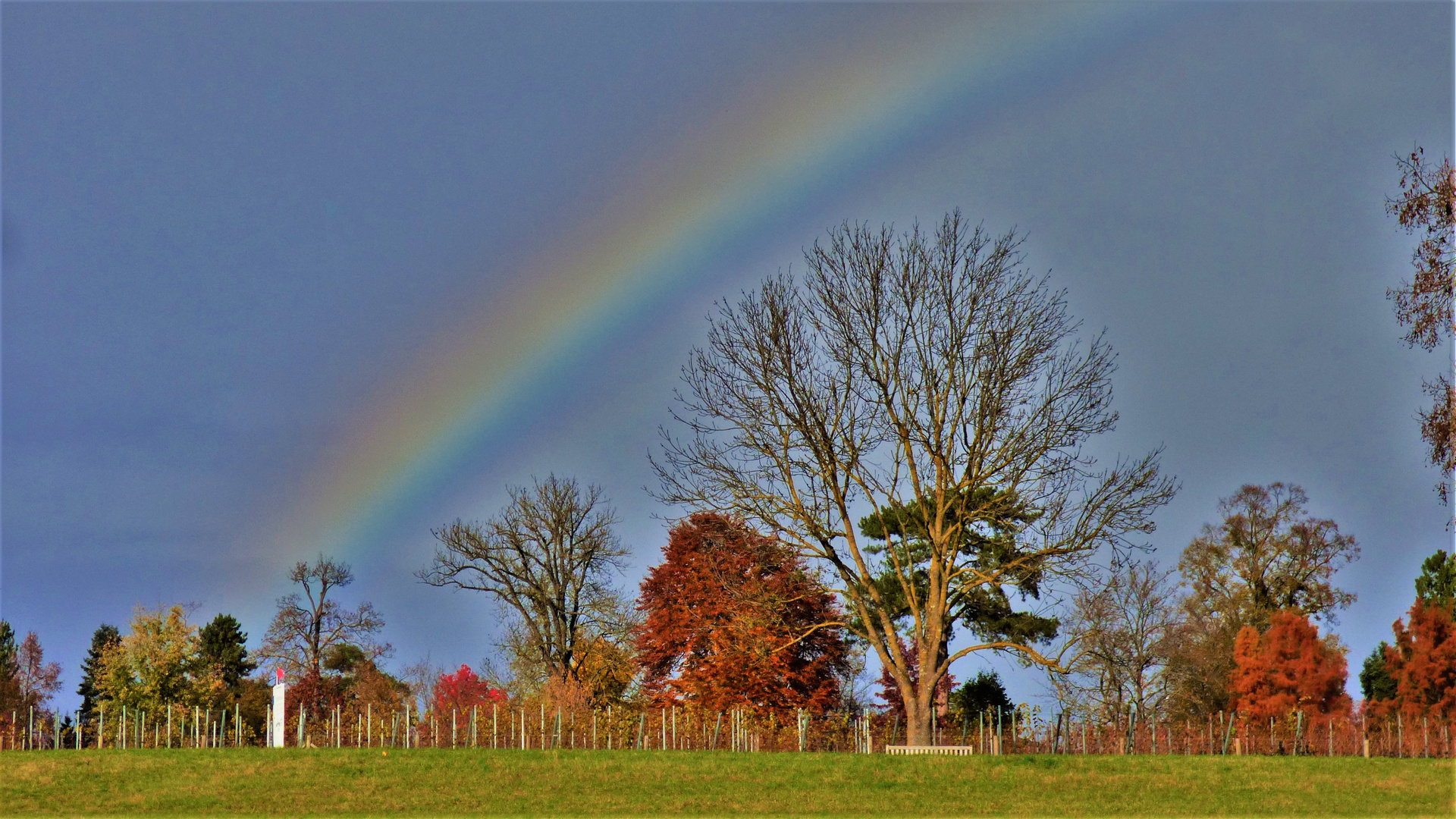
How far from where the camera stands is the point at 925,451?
29.1 metres

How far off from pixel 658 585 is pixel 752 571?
6.55 metres

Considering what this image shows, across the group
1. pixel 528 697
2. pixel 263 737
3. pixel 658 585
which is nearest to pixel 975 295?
pixel 658 585

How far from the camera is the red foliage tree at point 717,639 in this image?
130 ft

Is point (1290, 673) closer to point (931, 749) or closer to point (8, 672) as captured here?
point (931, 749)

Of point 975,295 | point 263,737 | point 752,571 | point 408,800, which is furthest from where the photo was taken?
point 263,737

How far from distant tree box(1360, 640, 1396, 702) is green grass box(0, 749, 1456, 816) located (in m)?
36.8

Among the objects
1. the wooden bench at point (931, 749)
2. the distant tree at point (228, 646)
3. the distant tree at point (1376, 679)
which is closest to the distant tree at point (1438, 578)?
the distant tree at point (1376, 679)

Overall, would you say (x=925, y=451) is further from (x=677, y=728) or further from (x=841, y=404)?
(x=677, y=728)

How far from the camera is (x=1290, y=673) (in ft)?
150

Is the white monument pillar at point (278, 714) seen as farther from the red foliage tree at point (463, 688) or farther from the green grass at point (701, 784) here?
the red foliage tree at point (463, 688)

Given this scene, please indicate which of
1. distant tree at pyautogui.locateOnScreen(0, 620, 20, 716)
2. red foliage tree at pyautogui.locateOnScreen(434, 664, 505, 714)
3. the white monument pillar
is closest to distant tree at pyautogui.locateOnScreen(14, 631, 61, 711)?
distant tree at pyautogui.locateOnScreen(0, 620, 20, 716)

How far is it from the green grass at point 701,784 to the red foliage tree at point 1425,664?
26.3 meters

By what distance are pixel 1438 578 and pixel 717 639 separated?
125ft

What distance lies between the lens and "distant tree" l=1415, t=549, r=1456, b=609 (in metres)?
56.7
